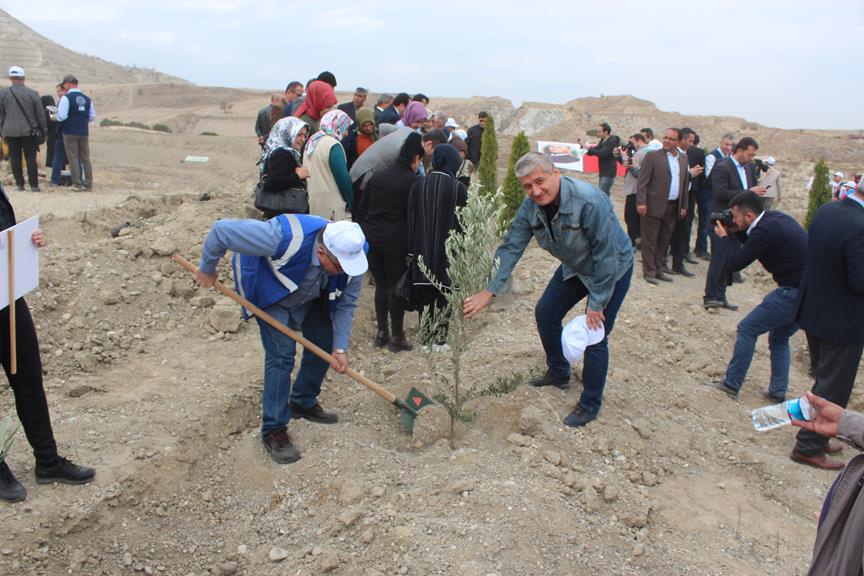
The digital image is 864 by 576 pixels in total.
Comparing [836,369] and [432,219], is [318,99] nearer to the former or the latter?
[432,219]

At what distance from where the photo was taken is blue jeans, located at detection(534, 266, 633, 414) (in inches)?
175

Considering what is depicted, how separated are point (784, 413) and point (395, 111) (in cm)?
657

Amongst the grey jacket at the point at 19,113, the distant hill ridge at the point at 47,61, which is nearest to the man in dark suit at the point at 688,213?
the grey jacket at the point at 19,113

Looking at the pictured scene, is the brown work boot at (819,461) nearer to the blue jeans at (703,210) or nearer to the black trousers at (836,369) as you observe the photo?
the black trousers at (836,369)

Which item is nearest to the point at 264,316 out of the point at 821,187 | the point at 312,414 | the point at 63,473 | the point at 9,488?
the point at 312,414

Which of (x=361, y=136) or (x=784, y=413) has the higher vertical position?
(x=361, y=136)

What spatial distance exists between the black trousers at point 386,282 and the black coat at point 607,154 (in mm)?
5668

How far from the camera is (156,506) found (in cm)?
397

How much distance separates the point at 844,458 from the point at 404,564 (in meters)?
3.45

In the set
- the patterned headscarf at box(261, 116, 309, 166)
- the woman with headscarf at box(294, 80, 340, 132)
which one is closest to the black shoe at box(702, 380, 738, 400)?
the patterned headscarf at box(261, 116, 309, 166)

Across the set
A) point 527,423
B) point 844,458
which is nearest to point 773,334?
point 844,458

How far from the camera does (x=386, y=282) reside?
5.97 meters

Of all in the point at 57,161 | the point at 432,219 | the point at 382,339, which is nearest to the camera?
the point at 432,219

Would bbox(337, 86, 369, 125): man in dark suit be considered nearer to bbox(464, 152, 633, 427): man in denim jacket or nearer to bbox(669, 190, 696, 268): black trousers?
bbox(464, 152, 633, 427): man in denim jacket
